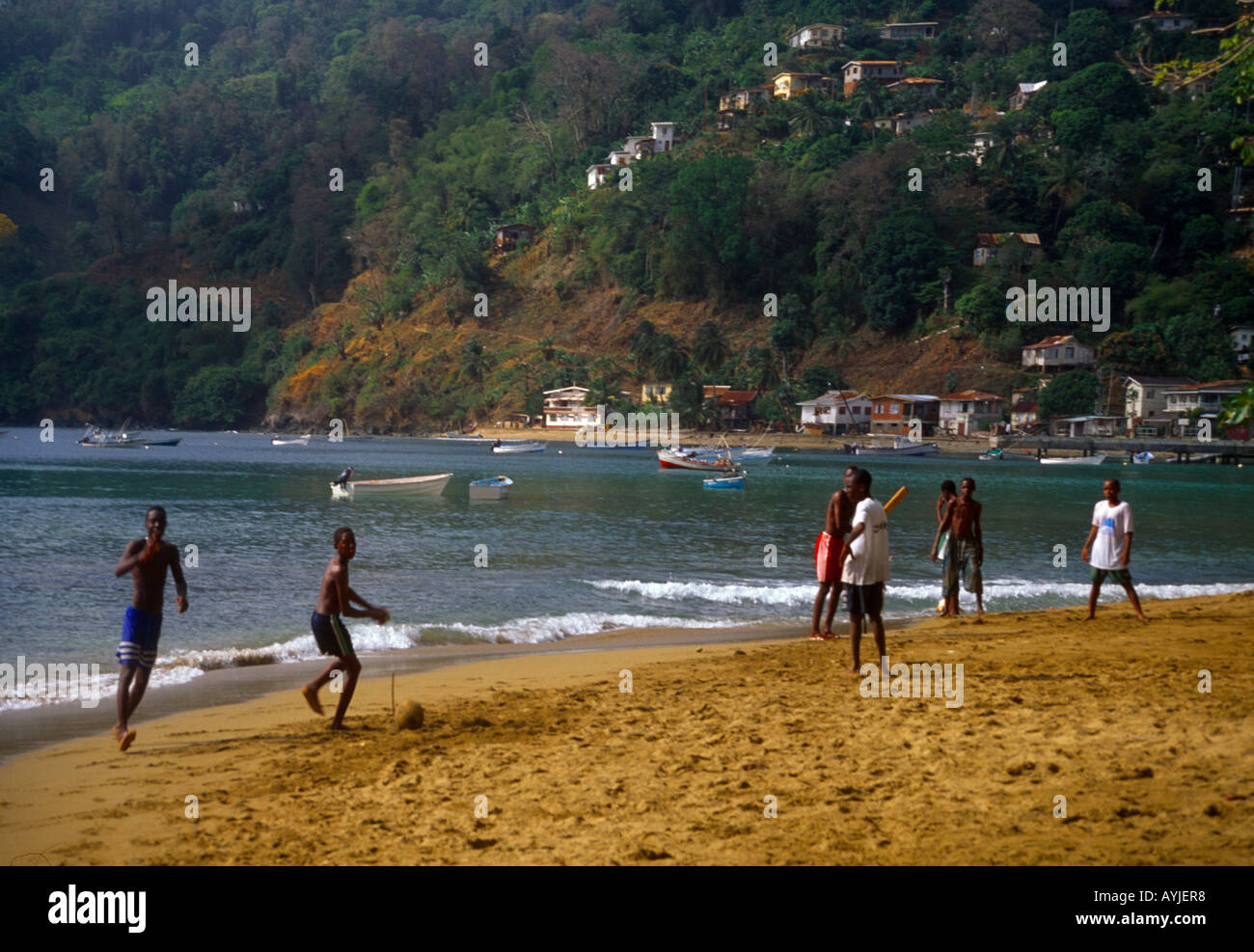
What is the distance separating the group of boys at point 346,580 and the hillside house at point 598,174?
120m

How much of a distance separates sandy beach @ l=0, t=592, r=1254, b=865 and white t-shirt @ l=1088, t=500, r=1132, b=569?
2.66 metres

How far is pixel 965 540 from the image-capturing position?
15.0 meters

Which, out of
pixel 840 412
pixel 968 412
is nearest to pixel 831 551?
pixel 968 412

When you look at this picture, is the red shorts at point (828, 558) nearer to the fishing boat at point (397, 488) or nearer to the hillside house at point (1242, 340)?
the fishing boat at point (397, 488)

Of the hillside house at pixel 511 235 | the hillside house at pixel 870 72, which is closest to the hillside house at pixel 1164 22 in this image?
the hillside house at pixel 870 72

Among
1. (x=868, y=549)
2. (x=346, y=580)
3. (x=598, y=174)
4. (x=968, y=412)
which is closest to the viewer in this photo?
(x=346, y=580)

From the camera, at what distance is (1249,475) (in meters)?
66.2

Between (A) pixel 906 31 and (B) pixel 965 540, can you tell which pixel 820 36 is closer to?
(A) pixel 906 31

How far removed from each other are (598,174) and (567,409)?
39.9 metres

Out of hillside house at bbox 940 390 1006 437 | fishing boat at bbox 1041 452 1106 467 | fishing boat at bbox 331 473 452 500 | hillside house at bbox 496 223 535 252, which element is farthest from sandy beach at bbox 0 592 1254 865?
hillside house at bbox 496 223 535 252

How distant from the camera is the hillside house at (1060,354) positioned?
88938mm

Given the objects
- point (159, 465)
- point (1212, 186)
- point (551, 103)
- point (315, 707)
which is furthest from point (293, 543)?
point (551, 103)

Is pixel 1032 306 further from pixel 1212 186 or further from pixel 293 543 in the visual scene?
pixel 293 543

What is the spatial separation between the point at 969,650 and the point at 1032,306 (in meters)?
89.4
